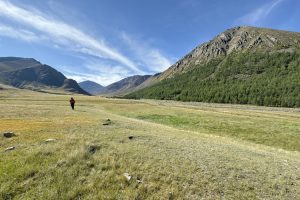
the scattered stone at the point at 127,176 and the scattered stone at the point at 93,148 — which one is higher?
the scattered stone at the point at 93,148

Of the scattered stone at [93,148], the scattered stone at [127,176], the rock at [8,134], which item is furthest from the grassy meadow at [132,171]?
the rock at [8,134]

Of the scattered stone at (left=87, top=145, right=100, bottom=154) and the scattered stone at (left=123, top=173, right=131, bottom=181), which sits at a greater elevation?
the scattered stone at (left=87, top=145, right=100, bottom=154)

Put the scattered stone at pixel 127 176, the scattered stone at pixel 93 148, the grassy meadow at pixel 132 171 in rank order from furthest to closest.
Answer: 1. the scattered stone at pixel 93 148
2. the scattered stone at pixel 127 176
3. the grassy meadow at pixel 132 171

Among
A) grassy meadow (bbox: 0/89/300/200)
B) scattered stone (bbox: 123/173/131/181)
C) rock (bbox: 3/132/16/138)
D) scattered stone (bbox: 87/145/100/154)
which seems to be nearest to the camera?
grassy meadow (bbox: 0/89/300/200)

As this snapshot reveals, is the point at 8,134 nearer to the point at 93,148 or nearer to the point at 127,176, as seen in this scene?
the point at 93,148

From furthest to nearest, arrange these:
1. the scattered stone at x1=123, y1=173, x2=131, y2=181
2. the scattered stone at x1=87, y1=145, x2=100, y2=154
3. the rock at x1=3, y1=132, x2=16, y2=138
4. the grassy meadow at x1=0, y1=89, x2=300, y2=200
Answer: the rock at x1=3, y1=132, x2=16, y2=138 < the scattered stone at x1=87, y1=145, x2=100, y2=154 < the scattered stone at x1=123, y1=173, x2=131, y2=181 < the grassy meadow at x1=0, y1=89, x2=300, y2=200

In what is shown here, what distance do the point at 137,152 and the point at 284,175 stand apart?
10723 mm

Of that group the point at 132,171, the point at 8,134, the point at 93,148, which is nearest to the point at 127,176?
the point at 132,171

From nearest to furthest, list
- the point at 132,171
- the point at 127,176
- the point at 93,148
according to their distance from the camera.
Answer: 1. the point at 127,176
2. the point at 132,171
3. the point at 93,148

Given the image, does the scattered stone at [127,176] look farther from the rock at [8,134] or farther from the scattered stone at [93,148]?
the rock at [8,134]

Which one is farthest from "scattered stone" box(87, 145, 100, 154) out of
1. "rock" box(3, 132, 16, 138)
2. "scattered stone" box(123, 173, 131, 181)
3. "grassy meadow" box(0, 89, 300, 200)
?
Result: "rock" box(3, 132, 16, 138)

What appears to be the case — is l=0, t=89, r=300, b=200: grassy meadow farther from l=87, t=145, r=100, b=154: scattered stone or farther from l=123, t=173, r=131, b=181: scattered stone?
l=123, t=173, r=131, b=181: scattered stone

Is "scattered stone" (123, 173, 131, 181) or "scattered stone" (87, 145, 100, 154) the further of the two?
"scattered stone" (87, 145, 100, 154)

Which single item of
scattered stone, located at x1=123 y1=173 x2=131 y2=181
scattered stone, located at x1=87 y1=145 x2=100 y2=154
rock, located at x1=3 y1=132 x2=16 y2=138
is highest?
scattered stone, located at x1=87 y1=145 x2=100 y2=154
